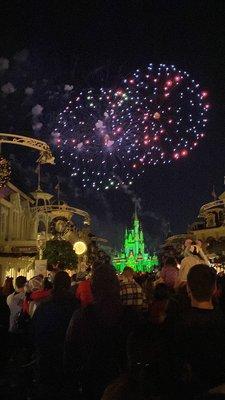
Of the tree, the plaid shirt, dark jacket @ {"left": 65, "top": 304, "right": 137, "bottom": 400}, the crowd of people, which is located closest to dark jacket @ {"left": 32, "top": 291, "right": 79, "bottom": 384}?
the crowd of people

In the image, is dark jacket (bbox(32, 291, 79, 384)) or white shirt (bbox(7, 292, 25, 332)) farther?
white shirt (bbox(7, 292, 25, 332))

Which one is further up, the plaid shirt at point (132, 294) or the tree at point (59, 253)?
the tree at point (59, 253)

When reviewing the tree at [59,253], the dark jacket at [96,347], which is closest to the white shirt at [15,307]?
the dark jacket at [96,347]

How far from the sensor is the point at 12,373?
9.76 m

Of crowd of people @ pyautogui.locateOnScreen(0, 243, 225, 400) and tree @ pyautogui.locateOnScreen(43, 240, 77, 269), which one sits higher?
tree @ pyautogui.locateOnScreen(43, 240, 77, 269)

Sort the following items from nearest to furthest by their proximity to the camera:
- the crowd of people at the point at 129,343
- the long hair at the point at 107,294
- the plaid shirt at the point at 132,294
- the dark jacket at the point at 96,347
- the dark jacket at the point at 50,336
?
the crowd of people at the point at 129,343
the dark jacket at the point at 96,347
the long hair at the point at 107,294
the dark jacket at the point at 50,336
the plaid shirt at the point at 132,294

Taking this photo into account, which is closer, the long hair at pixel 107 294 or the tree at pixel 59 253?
the long hair at pixel 107 294

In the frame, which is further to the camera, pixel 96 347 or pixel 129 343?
pixel 96 347

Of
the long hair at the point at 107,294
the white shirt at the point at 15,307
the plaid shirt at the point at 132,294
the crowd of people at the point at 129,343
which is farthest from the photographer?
the white shirt at the point at 15,307

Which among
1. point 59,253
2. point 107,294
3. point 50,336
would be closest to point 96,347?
point 107,294

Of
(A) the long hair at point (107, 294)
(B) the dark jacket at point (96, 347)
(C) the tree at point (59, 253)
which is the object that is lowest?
(B) the dark jacket at point (96, 347)

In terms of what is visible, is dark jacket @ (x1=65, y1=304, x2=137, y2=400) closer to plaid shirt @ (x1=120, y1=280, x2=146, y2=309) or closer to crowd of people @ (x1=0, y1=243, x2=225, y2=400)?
crowd of people @ (x1=0, y1=243, x2=225, y2=400)

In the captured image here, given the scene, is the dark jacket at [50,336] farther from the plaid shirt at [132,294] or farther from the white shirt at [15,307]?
the white shirt at [15,307]

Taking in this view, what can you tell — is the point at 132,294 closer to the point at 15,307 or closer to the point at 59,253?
the point at 15,307
